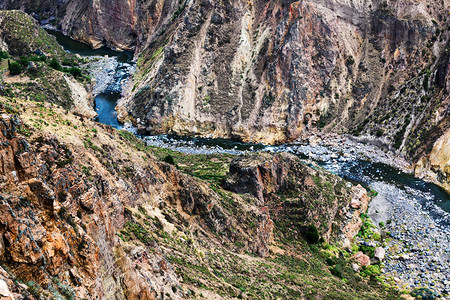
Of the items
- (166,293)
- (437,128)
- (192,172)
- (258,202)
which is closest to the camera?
(166,293)

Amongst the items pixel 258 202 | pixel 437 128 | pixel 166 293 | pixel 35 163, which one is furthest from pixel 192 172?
pixel 437 128

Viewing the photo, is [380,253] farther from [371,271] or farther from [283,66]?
[283,66]

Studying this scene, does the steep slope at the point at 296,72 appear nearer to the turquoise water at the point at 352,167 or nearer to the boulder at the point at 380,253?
the turquoise water at the point at 352,167

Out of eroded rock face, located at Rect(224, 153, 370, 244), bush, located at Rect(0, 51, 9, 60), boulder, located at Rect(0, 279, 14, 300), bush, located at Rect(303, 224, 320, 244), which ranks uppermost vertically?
boulder, located at Rect(0, 279, 14, 300)

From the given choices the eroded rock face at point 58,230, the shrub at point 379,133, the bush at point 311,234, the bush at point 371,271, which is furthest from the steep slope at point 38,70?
the shrub at point 379,133

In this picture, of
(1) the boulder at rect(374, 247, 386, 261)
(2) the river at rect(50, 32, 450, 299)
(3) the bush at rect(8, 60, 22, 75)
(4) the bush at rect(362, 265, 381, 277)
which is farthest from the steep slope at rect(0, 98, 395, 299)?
(3) the bush at rect(8, 60, 22, 75)

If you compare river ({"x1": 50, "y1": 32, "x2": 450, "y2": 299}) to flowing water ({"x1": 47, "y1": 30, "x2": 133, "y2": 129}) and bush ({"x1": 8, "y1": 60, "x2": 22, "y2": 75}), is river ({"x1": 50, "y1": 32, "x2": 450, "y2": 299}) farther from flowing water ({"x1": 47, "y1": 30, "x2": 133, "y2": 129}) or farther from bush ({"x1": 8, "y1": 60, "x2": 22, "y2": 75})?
bush ({"x1": 8, "y1": 60, "x2": 22, "y2": 75})

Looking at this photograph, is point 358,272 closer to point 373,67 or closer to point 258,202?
point 258,202
